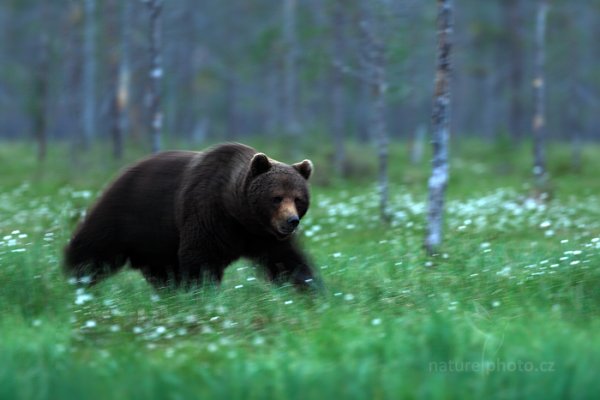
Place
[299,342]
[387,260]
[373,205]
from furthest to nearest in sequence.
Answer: [373,205] → [387,260] → [299,342]

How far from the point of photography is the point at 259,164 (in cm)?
696

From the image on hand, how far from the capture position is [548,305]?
237 inches

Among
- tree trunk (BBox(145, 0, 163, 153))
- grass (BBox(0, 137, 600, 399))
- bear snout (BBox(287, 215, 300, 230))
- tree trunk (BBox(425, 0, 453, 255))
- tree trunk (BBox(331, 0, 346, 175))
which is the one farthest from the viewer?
tree trunk (BBox(331, 0, 346, 175))

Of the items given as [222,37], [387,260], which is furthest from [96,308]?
[222,37]

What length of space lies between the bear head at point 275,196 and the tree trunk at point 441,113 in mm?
2543

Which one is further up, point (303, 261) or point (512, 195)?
point (303, 261)

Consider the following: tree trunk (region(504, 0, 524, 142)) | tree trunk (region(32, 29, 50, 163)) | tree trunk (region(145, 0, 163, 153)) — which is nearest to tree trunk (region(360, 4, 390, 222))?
tree trunk (region(145, 0, 163, 153))

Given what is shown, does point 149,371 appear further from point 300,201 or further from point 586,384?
point 300,201

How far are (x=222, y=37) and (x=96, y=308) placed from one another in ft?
130

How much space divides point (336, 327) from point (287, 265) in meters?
1.79

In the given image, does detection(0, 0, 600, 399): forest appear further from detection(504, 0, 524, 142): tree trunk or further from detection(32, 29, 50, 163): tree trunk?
detection(504, 0, 524, 142): tree trunk

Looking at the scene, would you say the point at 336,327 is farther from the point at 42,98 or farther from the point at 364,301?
the point at 42,98

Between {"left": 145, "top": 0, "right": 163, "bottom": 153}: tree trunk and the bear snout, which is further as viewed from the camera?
{"left": 145, "top": 0, "right": 163, "bottom": 153}: tree trunk

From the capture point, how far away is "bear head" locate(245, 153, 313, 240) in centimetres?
674
